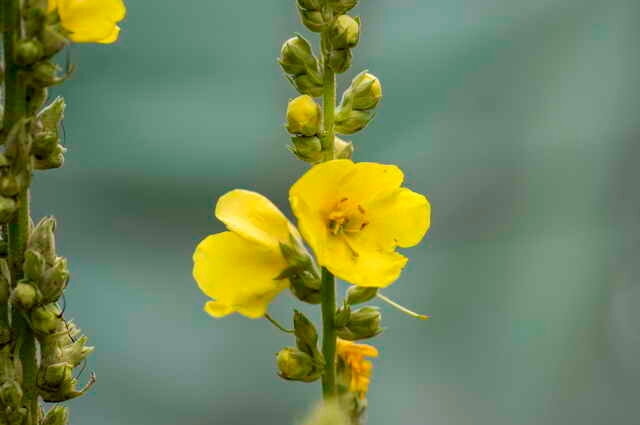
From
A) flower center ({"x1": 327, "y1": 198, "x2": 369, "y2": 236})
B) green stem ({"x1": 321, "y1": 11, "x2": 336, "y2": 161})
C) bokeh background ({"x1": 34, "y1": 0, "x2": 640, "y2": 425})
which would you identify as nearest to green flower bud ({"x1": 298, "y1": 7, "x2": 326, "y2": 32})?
green stem ({"x1": 321, "y1": 11, "x2": 336, "y2": 161})

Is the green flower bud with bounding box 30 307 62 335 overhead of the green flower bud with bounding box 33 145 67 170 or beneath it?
beneath

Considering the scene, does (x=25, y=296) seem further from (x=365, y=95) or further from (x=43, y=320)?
(x=365, y=95)

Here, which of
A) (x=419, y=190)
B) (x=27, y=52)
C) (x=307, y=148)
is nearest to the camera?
(x=27, y=52)

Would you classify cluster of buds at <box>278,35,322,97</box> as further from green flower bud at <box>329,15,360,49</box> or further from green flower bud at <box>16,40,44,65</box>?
green flower bud at <box>16,40,44,65</box>

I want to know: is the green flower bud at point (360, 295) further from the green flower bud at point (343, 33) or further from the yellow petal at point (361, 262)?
the green flower bud at point (343, 33)

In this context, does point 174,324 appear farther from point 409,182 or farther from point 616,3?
point 616,3

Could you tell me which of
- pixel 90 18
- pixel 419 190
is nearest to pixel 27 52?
pixel 90 18
